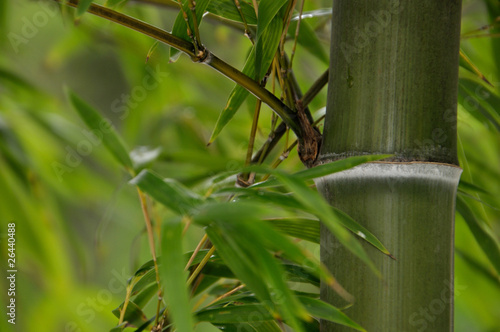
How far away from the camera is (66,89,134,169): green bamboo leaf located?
1.16ft

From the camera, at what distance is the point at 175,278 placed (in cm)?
21

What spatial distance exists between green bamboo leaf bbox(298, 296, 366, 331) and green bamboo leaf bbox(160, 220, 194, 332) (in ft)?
0.27

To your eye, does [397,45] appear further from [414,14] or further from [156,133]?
[156,133]

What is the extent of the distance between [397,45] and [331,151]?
7 centimetres

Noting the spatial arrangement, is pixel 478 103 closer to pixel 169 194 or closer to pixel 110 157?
pixel 169 194

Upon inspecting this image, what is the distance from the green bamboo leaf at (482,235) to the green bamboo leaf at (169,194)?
24 cm

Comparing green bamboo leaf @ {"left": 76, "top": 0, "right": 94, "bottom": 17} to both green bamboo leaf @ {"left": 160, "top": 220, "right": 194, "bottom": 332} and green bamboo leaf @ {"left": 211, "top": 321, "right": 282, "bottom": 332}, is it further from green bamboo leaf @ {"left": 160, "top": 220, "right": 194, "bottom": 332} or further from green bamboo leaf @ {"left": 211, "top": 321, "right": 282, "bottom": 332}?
green bamboo leaf @ {"left": 211, "top": 321, "right": 282, "bottom": 332}

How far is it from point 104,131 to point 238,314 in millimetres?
154

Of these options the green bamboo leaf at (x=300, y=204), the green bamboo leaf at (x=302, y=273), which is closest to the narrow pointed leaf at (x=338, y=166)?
the green bamboo leaf at (x=300, y=204)

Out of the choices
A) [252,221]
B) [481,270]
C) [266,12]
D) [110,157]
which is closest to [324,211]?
[252,221]

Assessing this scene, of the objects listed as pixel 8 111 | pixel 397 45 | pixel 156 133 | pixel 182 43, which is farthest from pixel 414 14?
pixel 8 111

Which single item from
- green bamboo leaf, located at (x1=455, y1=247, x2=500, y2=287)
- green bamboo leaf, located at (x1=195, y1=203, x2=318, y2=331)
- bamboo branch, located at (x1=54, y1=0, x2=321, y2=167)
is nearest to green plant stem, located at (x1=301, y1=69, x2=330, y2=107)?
bamboo branch, located at (x1=54, y1=0, x2=321, y2=167)

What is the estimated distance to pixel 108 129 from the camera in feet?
1.18

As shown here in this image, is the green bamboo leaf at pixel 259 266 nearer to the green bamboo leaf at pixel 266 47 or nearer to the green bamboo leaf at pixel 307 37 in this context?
the green bamboo leaf at pixel 266 47
